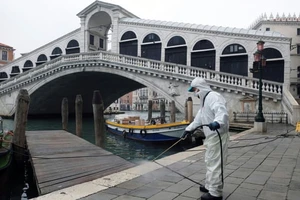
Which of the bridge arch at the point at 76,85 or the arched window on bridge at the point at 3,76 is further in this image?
the arched window on bridge at the point at 3,76

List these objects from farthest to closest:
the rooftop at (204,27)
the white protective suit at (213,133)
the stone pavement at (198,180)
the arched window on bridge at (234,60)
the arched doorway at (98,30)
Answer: the arched doorway at (98,30)
the arched window on bridge at (234,60)
the rooftop at (204,27)
the stone pavement at (198,180)
the white protective suit at (213,133)

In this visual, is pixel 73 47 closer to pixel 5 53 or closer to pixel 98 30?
pixel 98 30

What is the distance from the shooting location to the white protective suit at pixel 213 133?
2957mm

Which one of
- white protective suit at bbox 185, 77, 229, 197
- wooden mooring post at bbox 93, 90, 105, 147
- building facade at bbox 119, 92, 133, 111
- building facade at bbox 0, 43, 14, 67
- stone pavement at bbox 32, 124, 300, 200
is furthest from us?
building facade at bbox 119, 92, 133, 111

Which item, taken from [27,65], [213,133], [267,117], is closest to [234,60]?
[267,117]

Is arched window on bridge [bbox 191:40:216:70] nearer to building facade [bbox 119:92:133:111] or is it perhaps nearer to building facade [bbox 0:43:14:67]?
building facade [bbox 0:43:14:67]

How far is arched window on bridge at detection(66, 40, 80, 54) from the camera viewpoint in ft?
86.7

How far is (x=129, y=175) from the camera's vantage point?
414cm

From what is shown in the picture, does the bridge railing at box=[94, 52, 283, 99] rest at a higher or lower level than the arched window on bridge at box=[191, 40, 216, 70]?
lower

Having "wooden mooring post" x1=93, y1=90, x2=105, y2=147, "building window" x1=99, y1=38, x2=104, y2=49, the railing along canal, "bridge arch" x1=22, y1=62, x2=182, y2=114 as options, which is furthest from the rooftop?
"wooden mooring post" x1=93, y1=90, x2=105, y2=147

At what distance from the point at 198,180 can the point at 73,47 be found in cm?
2498

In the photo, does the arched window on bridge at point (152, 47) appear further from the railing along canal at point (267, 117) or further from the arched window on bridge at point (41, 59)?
the arched window on bridge at point (41, 59)

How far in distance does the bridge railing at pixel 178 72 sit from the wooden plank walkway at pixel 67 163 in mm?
9593

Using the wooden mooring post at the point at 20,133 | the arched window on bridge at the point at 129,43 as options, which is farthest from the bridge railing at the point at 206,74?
the wooden mooring post at the point at 20,133
